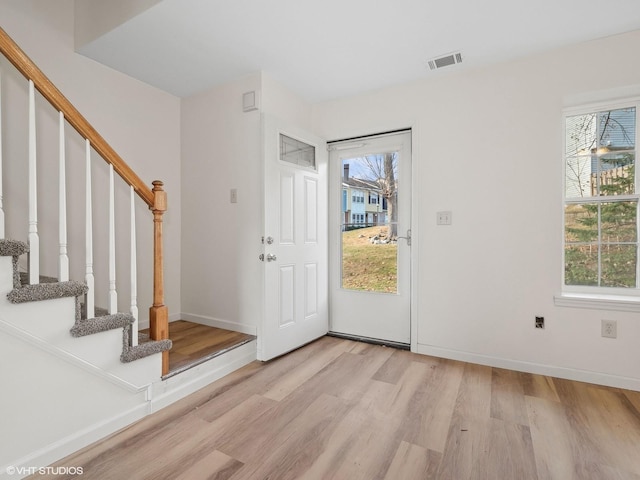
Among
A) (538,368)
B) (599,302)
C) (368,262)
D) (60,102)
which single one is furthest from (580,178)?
(60,102)

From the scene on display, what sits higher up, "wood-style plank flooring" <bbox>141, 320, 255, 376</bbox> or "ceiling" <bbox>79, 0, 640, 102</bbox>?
"ceiling" <bbox>79, 0, 640, 102</bbox>

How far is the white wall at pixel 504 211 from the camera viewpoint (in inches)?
89.4

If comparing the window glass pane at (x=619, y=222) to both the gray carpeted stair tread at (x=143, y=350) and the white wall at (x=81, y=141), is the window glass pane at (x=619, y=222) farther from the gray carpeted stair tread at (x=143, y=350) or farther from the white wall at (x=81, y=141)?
the white wall at (x=81, y=141)

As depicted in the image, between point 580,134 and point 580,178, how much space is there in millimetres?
335

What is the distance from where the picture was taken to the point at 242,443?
64.8 inches

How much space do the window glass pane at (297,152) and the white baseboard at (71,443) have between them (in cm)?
208

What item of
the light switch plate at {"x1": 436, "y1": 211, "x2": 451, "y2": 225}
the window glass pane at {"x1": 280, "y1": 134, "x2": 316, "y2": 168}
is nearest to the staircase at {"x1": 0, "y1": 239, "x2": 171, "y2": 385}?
the window glass pane at {"x1": 280, "y1": 134, "x2": 316, "y2": 168}

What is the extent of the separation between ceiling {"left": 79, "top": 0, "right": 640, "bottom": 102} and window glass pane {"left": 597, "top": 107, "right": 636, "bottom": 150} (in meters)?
0.54

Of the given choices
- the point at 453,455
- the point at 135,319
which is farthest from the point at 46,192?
the point at 453,455

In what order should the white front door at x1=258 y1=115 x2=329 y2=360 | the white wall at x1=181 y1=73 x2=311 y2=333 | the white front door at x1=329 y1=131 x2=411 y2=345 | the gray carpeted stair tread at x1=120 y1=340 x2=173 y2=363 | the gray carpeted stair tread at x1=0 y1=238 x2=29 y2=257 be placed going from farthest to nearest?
the white front door at x1=329 y1=131 x2=411 y2=345 → the white wall at x1=181 y1=73 x2=311 y2=333 → the white front door at x1=258 y1=115 x2=329 y2=360 → the gray carpeted stair tread at x1=120 y1=340 x2=173 y2=363 → the gray carpeted stair tread at x1=0 y1=238 x2=29 y2=257

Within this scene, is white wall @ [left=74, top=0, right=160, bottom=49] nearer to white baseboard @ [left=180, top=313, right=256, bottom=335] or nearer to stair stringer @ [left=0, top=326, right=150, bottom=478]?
stair stringer @ [left=0, top=326, right=150, bottom=478]

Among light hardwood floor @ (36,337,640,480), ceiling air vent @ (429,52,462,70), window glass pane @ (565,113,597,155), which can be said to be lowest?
light hardwood floor @ (36,337,640,480)

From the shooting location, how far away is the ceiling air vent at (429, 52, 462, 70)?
2425 mm

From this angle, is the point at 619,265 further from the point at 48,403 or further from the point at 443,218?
the point at 48,403
